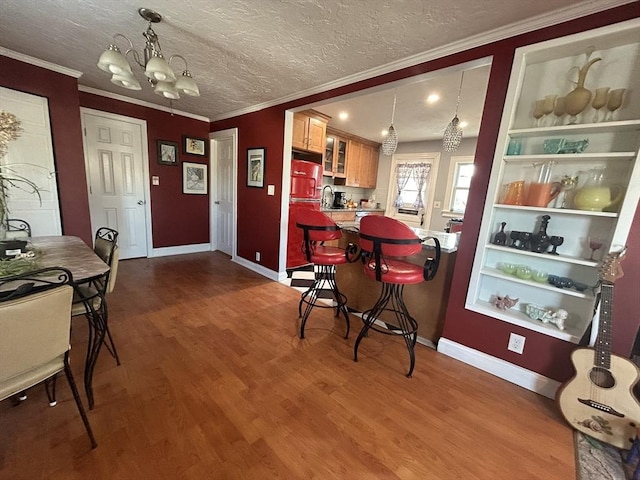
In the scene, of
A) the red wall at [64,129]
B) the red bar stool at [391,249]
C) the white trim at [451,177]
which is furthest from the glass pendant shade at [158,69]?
the white trim at [451,177]

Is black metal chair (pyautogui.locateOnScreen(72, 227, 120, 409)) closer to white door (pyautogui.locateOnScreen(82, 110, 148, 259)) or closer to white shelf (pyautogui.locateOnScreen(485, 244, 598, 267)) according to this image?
white door (pyautogui.locateOnScreen(82, 110, 148, 259))

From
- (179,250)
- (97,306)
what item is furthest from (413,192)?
(97,306)

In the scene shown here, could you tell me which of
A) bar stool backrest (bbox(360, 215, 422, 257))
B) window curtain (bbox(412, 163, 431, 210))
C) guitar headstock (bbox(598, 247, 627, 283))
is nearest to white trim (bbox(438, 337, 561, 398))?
guitar headstock (bbox(598, 247, 627, 283))

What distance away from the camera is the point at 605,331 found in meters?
1.42

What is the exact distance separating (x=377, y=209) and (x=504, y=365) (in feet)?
14.6

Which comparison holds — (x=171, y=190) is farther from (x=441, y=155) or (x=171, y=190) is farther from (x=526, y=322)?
(x=441, y=155)

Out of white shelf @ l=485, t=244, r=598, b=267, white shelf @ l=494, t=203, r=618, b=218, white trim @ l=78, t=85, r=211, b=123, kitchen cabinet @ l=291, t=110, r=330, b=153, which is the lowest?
white shelf @ l=485, t=244, r=598, b=267

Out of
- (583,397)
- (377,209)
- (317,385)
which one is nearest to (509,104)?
(583,397)

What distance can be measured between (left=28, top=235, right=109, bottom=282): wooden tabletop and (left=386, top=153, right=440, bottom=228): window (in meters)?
5.20

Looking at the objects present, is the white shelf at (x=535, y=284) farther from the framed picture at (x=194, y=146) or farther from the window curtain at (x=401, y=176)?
the framed picture at (x=194, y=146)

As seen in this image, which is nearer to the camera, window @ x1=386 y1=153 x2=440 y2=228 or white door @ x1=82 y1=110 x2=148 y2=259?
white door @ x1=82 y1=110 x2=148 y2=259

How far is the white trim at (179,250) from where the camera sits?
430 centimetres

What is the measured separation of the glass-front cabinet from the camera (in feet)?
4.94

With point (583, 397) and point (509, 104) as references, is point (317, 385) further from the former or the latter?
point (509, 104)
